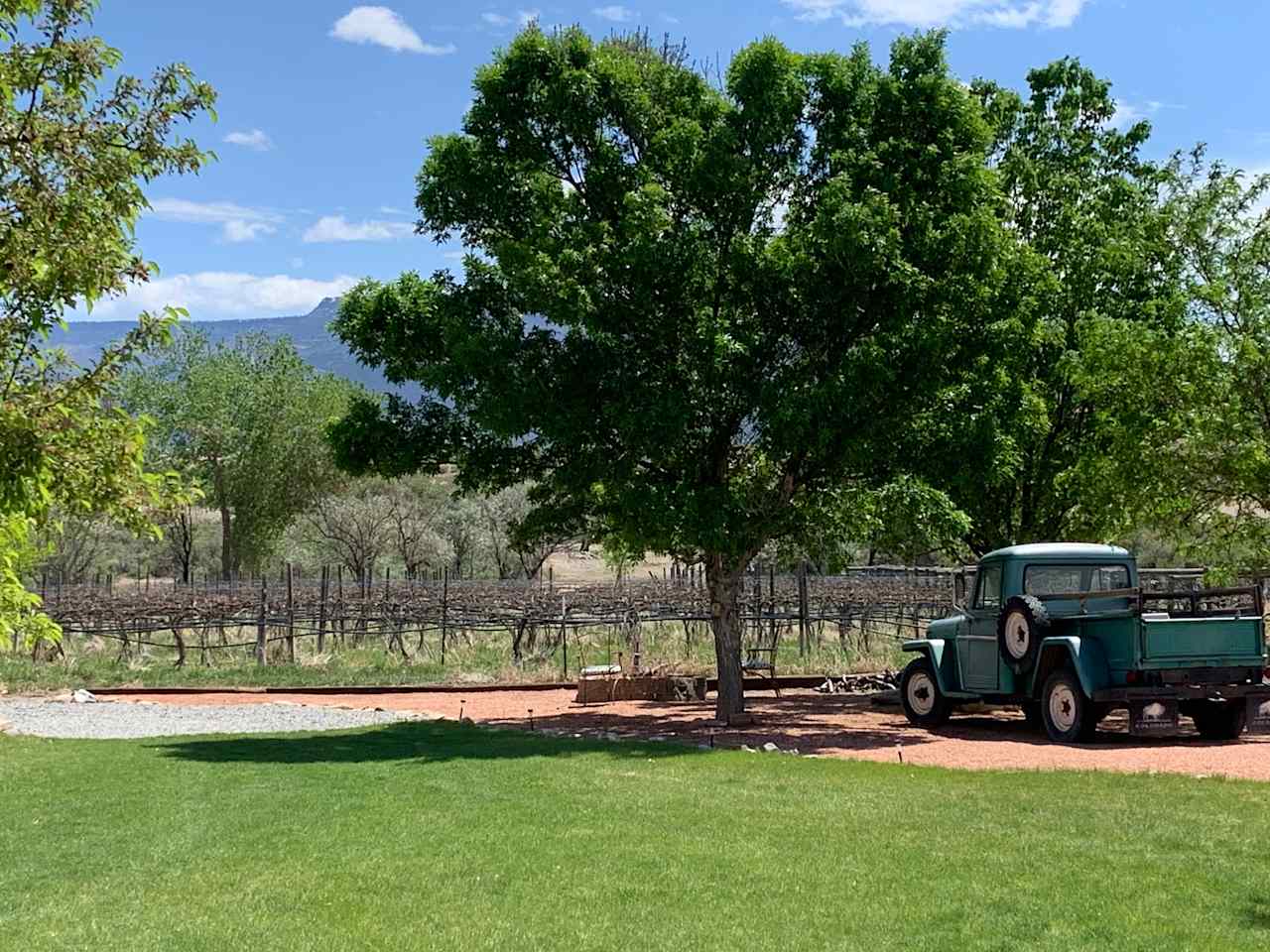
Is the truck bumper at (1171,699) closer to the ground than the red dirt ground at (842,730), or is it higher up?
higher up

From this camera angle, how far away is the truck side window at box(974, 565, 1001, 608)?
17109 millimetres

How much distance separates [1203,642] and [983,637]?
9.37ft

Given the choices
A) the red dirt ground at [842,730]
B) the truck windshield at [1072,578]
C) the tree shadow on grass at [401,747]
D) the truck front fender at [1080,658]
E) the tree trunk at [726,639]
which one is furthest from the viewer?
the tree trunk at [726,639]

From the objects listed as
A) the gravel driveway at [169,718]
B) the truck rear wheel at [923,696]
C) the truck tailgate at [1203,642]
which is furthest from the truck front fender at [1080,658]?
the gravel driveway at [169,718]

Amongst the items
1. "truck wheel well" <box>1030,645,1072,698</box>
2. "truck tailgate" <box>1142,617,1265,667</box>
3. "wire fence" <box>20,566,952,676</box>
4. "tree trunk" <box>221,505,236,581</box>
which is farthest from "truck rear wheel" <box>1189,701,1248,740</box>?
"tree trunk" <box>221,505,236,581</box>

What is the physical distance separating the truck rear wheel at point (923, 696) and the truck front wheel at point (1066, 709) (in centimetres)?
205

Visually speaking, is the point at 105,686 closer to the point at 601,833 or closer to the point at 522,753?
the point at 522,753

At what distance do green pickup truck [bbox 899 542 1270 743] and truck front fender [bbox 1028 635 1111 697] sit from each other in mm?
13

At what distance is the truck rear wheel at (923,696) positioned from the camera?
18.3 meters

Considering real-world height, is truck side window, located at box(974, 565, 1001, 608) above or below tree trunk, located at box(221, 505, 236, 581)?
below

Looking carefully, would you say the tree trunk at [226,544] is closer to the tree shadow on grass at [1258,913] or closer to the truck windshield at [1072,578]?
the truck windshield at [1072,578]

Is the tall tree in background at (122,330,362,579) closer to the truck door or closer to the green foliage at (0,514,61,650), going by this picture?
the truck door

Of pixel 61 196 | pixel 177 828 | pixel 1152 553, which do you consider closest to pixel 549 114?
pixel 177 828

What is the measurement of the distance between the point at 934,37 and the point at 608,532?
27.6 feet
